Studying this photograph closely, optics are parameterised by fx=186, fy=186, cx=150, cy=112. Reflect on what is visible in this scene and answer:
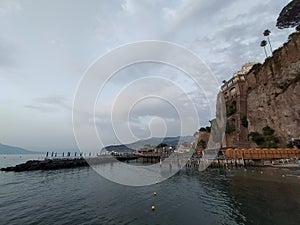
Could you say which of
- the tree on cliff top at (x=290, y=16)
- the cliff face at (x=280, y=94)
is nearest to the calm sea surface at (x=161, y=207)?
the cliff face at (x=280, y=94)

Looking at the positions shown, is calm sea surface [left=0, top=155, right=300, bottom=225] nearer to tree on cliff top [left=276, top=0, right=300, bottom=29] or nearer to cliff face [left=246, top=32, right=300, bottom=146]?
cliff face [left=246, top=32, right=300, bottom=146]

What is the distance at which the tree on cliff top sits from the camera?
1761 inches

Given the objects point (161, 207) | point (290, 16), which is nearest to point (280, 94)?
point (290, 16)

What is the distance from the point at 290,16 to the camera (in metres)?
46.7

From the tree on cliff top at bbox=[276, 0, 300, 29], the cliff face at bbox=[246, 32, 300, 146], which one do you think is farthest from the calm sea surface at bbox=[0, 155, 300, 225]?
the tree on cliff top at bbox=[276, 0, 300, 29]

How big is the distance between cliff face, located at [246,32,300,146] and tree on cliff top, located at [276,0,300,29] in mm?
4598

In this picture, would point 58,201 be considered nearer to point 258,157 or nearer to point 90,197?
point 90,197

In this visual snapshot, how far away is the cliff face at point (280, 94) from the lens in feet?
139

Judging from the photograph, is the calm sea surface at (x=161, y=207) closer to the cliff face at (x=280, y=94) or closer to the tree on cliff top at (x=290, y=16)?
the cliff face at (x=280, y=94)

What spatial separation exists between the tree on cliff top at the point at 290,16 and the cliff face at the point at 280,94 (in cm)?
460

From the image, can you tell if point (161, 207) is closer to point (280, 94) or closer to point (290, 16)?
point (280, 94)

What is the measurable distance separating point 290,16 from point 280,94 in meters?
19.9

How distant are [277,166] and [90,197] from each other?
3683 cm

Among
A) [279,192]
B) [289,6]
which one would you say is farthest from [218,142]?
[279,192]
